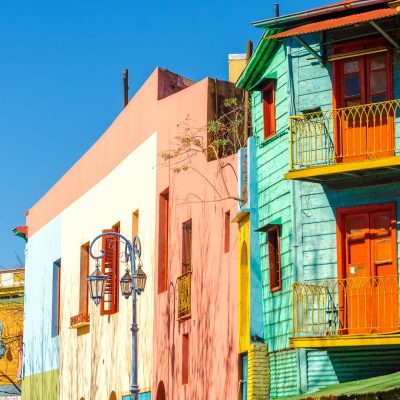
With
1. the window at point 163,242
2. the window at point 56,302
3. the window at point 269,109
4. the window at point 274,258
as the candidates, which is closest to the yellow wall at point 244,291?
the window at point 274,258

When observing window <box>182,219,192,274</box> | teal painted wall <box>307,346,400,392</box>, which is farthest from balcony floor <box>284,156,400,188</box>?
window <box>182,219,192,274</box>

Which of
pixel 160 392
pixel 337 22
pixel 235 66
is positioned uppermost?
pixel 235 66

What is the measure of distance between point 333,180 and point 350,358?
115 inches

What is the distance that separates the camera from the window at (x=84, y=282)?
36.7 meters

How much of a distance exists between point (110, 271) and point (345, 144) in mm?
13351

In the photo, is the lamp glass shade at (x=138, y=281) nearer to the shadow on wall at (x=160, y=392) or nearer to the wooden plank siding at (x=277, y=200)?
the wooden plank siding at (x=277, y=200)

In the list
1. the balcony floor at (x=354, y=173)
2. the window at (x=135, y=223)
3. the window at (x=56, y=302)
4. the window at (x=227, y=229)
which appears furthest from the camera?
the window at (x=56, y=302)

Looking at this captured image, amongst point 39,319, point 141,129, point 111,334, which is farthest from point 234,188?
point 39,319

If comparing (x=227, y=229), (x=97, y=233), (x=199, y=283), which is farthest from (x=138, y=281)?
(x=97, y=233)

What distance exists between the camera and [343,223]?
70.0 ft

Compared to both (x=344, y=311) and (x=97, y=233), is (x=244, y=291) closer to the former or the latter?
(x=344, y=311)

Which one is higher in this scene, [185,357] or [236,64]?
[236,64]

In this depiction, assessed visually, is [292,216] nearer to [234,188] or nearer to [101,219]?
[234,188]

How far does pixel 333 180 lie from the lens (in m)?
21.4
